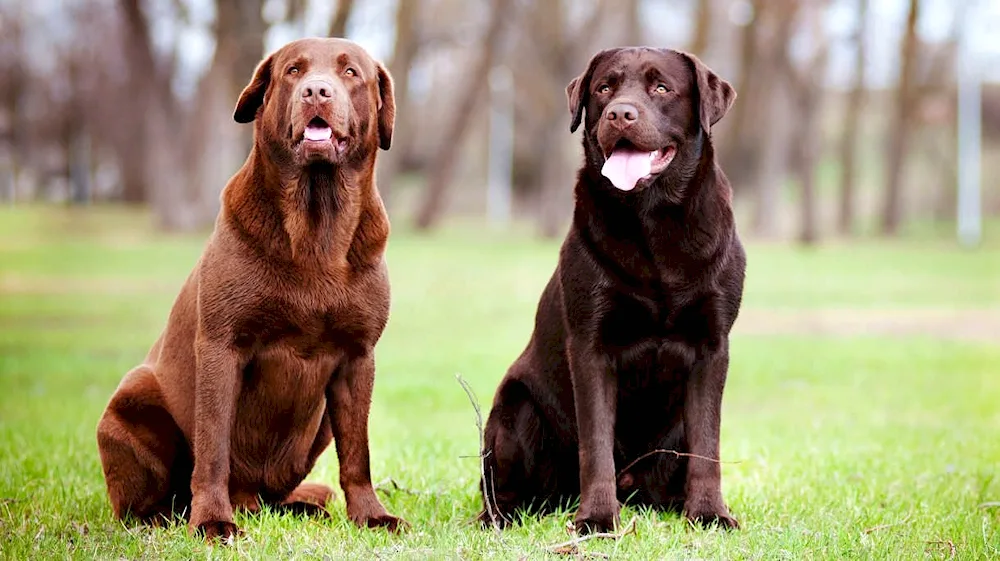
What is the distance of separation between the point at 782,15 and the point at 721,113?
888 inches

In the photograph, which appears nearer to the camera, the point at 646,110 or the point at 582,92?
the point at 646,110

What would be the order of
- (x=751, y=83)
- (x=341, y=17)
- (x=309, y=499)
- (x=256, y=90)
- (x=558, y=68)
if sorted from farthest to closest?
(x=558, y=68) < (x=751, y=83) < (x=341, y=17) < (x=309, y=499) < (x=256, y=90)

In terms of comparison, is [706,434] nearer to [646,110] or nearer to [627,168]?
[627,168]

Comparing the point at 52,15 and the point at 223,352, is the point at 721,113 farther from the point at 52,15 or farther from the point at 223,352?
the point at 52,15

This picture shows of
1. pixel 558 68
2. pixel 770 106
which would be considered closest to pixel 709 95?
pixel 558 68

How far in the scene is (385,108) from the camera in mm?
4590

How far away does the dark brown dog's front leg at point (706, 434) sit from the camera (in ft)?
14.4

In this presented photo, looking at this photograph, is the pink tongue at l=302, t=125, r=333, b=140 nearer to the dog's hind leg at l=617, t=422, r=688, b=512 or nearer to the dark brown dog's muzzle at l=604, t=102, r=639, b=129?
the dark brown dog's muzzle at l=604, t=102, r=639, b=129

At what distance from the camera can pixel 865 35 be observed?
102ft

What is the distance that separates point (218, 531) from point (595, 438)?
4.34ft

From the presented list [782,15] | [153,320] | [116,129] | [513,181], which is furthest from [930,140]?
[153,320]

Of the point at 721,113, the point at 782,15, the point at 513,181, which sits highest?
the point at 782,15

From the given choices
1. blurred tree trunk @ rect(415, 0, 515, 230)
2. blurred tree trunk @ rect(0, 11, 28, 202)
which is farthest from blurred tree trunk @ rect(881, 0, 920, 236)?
blurred tree trunk @ rect(0, 11, 28, 202)

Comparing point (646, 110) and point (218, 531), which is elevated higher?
point (646, 110)
